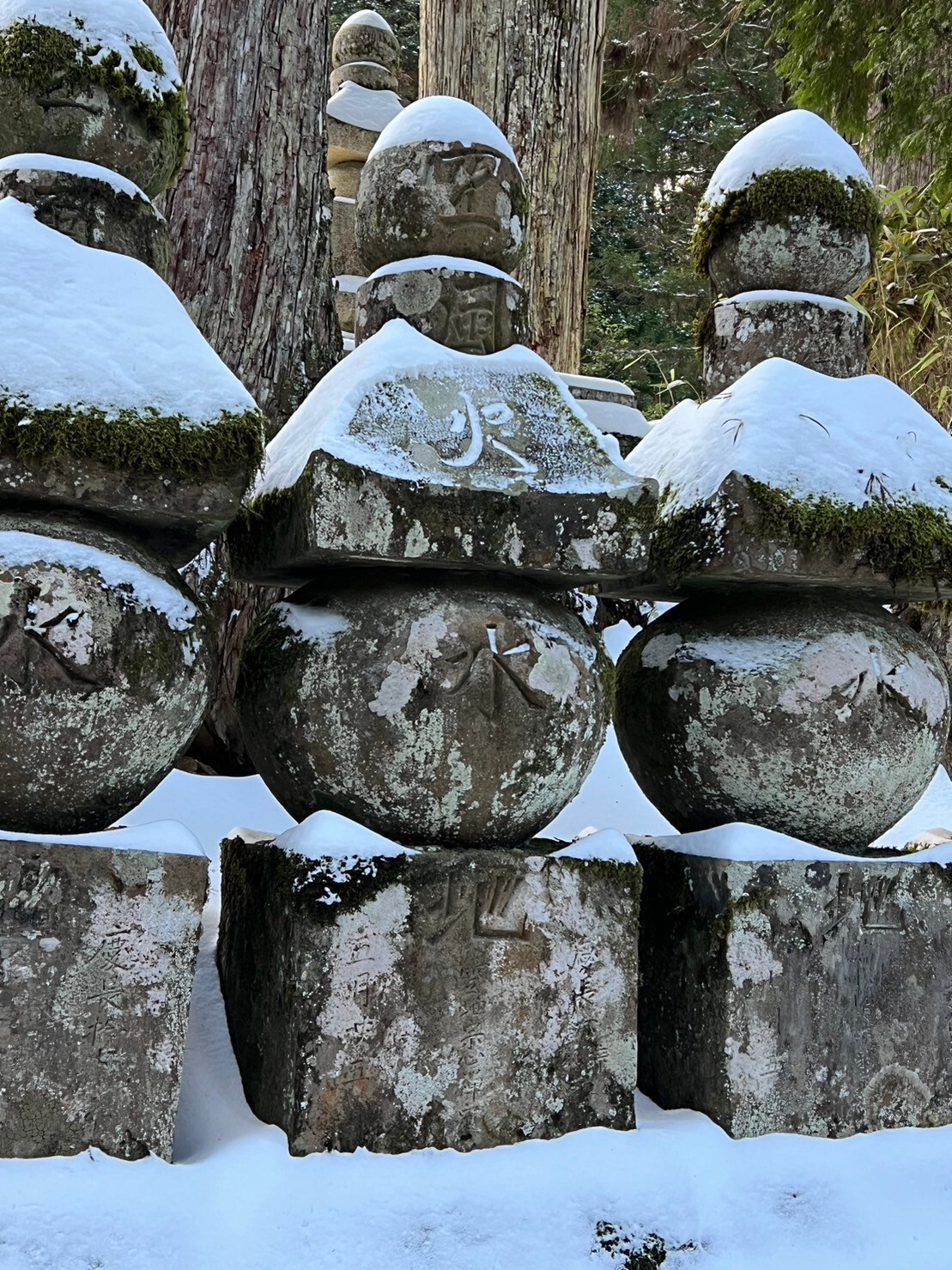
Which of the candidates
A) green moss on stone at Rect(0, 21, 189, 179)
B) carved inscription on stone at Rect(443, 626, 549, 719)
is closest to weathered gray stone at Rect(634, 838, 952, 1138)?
carved inscription on stone at Rect(443, 626, 549, 719)

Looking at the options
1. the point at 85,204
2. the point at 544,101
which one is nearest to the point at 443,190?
the point at 85,204

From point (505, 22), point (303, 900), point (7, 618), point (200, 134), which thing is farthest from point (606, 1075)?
point (505, 22)

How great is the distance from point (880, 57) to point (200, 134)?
121 inches

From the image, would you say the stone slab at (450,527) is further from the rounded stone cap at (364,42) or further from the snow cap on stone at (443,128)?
the rounded stone cap at (364,42)

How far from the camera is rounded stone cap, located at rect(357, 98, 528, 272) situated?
6.74 feet

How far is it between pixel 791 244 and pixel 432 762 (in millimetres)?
1338

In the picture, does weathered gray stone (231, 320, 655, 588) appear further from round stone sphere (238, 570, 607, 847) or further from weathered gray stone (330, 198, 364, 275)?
weathered gray stone (330, 198, 364, 275)

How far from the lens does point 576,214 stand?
521cm

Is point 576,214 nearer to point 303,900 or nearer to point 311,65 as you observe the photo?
point 311,65

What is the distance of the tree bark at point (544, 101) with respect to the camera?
5043 mm

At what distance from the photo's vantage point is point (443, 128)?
2074 mm

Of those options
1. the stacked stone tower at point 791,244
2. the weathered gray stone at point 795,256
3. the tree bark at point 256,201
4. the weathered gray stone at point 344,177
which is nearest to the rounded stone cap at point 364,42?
the weathered gray stone at point 344,177

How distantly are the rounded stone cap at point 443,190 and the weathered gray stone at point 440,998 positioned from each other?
1.06 m

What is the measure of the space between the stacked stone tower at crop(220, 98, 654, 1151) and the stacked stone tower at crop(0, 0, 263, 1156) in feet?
0.53
